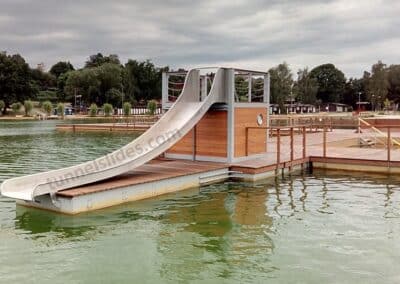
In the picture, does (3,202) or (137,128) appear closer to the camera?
(3,202)

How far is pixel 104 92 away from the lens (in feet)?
284

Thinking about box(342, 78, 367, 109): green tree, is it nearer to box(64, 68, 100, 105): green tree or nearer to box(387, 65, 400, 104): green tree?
box(387, 65, 400, 104): green tree

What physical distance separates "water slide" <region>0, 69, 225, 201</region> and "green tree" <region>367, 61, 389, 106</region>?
283 feet

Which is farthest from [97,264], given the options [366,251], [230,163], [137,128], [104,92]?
[104,92]

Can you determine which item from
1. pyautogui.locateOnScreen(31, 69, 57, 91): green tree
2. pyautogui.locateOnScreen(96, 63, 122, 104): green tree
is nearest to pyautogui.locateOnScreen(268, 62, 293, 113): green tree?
pyautogui.locateOnScreen(96, 63, 122, 104): green tree

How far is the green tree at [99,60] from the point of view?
4055 inches

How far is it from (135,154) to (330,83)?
329 ft

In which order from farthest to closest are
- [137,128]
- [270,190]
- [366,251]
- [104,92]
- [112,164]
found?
[104,92] → [137,128] → [270,190] → [112,164] → [366,251]

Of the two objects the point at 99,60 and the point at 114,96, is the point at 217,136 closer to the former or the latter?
the point at 114,96

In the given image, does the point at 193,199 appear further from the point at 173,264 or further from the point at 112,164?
the point at 173,264

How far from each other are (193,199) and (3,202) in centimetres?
420

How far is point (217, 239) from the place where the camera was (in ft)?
26.2

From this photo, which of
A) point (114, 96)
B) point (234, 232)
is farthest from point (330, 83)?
point (234, 232)

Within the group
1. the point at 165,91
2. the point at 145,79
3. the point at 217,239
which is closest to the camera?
the point at 217,239
